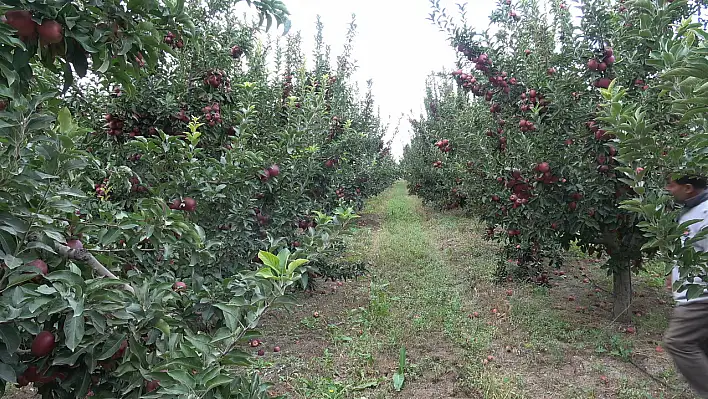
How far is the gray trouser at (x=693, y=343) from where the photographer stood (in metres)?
2.61

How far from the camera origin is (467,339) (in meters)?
4.23

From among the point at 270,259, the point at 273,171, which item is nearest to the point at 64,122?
the point at 270,259

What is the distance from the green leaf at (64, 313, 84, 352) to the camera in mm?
1122

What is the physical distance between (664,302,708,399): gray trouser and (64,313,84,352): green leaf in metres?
3.04

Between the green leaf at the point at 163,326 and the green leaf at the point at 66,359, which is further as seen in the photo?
the green leaf at the point at 163,326

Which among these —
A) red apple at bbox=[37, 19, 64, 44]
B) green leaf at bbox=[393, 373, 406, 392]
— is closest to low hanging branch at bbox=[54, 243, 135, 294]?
red apple at bbox=[37, 19, 64, 44]

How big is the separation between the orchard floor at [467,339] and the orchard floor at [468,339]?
11 millimetres

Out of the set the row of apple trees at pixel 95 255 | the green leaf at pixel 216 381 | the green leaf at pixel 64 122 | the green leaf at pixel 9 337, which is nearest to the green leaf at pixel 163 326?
the row of apple trees at pixel 95 255

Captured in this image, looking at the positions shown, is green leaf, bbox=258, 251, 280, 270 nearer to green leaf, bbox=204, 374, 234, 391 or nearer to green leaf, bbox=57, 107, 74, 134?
green leaf, bbox=204, 374, 234, 391

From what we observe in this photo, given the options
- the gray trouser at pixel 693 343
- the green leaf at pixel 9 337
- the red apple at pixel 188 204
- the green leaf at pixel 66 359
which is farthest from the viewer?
the gray trouser at pixel 693 343

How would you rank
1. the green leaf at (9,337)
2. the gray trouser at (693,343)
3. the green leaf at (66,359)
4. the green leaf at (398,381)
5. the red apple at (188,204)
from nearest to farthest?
the green leaf at (9,337)
the green leaf at (66,359)
the red apple at (188,204)
the gray trouser at (693,343)
the green leaf at (398,381)

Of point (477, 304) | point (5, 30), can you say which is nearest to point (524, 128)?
point (477, 304)

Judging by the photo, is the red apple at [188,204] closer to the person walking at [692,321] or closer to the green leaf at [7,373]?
the green leaf at [7,373]

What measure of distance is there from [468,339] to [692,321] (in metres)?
1.90
